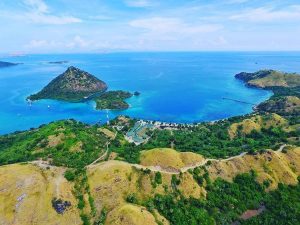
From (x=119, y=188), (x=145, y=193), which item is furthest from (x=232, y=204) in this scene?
(x=119, y=188)

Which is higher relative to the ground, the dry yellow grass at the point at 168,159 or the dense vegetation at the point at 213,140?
the dry yellow grass at the point at 168,159

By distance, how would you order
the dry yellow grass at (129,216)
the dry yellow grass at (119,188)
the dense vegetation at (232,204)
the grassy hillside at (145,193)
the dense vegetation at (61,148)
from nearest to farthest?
1. the dry yellow grass at (129,216)
2. the dry yellow grass at (119,188)
3. the grassy hillside at (145,193)
4. the dense vegetation at (232,204)
5. the dense vegetation at (61,148)

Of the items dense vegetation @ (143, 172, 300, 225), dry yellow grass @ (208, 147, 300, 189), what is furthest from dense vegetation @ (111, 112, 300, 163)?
dense vegetation @ (143, 172, 300, 225)

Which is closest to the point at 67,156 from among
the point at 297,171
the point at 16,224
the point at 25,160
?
the point at 25,160

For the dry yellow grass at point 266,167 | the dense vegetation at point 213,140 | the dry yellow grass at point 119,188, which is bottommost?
the dense vegetation at point 213,140

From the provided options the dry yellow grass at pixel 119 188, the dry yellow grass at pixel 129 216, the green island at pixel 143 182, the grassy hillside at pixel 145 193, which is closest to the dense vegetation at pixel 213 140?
the green island at pixel 143 182

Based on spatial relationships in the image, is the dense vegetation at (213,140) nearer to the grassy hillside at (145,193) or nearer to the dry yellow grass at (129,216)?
the grassy hillside at (145,193)

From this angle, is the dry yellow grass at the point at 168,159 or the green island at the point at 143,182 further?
the dry yellow grass at the point at 168,159
